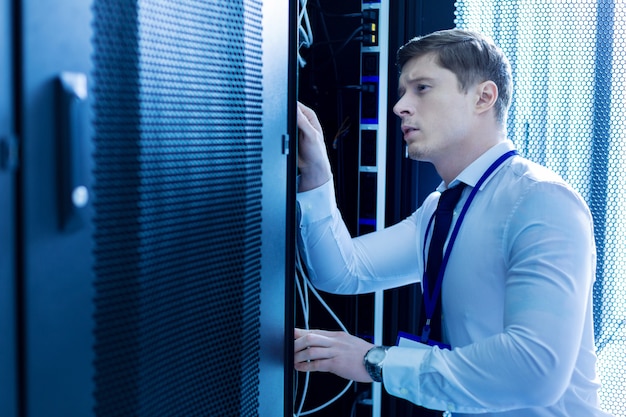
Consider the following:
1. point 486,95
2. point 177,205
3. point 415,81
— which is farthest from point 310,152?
point 177,205

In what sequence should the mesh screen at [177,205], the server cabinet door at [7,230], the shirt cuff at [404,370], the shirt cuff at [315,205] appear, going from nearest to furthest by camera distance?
1. the server cabinet door at [7,230]
2. the mesh screen at [177,205]
3. the shirt cuff at [404,370]
4. the shirt cuff at [315,205]

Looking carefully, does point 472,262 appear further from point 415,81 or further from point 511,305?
point 415,81

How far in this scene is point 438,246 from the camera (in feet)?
4.53

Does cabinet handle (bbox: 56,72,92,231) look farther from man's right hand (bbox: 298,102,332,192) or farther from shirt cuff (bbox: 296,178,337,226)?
shirt cuff (bbox: 296,178,337,226)

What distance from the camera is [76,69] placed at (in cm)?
55

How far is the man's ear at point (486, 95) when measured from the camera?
56.3 inches

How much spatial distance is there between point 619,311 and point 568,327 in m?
0.66

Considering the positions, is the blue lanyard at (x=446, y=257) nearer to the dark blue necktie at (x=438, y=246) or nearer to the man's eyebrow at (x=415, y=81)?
the dark blue necktie at (x=438, y=246)

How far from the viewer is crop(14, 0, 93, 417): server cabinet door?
508 mm

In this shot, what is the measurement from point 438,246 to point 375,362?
298 millimetres

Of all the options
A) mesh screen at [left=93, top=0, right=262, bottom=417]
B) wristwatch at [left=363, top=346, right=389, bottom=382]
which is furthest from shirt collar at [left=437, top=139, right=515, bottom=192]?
mesh screen at [left=93, top=0, right=262, bottom=417]

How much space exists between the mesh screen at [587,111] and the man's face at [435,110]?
39 cm

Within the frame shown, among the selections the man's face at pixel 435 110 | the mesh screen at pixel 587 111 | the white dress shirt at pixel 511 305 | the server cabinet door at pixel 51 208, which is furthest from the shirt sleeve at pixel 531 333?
the server cabinet door at pixel 51 208

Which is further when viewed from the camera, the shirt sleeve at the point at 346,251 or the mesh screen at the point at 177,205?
the shirt sleeve at the point at 346,251
